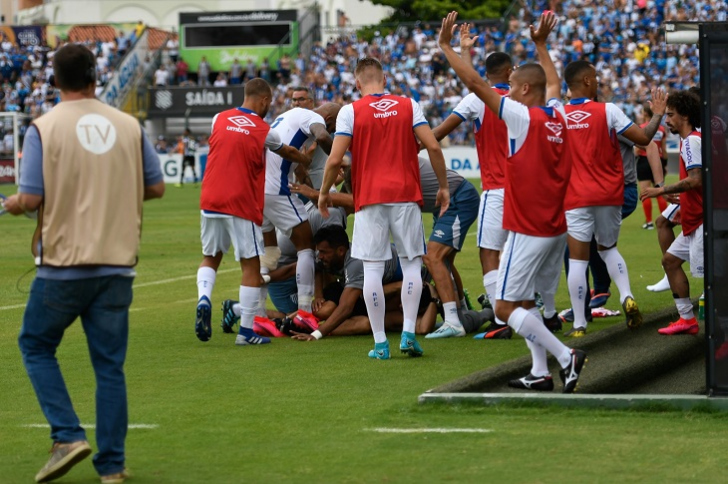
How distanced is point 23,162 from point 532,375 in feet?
11.9

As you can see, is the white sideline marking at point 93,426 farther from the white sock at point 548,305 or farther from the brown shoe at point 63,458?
the white sock at point 548,305

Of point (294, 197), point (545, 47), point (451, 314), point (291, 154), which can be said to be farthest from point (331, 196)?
point (545, 47)

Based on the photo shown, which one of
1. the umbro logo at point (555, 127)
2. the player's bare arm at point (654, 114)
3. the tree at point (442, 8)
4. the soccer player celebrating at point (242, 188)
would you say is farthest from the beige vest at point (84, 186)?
the tree at point (442, 8)

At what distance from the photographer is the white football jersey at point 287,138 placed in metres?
10.9

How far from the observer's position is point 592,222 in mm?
10523

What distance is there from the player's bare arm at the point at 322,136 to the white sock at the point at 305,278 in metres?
1.02

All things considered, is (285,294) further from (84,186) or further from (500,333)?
(84,186)

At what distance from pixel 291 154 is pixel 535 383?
11.3 ft

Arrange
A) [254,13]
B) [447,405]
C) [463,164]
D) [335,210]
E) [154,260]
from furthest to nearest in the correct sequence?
[254,13] < [463,164] < [154,260] < [335,210] < [447,405]

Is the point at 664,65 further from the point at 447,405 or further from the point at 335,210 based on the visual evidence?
the point at 447,405

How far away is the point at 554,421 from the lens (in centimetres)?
693

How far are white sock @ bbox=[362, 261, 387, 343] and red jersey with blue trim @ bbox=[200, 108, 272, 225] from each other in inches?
54.4

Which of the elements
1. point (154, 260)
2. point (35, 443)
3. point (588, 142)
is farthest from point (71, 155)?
point (154, 260)

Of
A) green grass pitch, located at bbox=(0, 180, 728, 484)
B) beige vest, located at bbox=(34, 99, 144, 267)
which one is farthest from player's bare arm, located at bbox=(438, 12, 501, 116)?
beige vest, located at bbox=(34, 99, 144, 267)
